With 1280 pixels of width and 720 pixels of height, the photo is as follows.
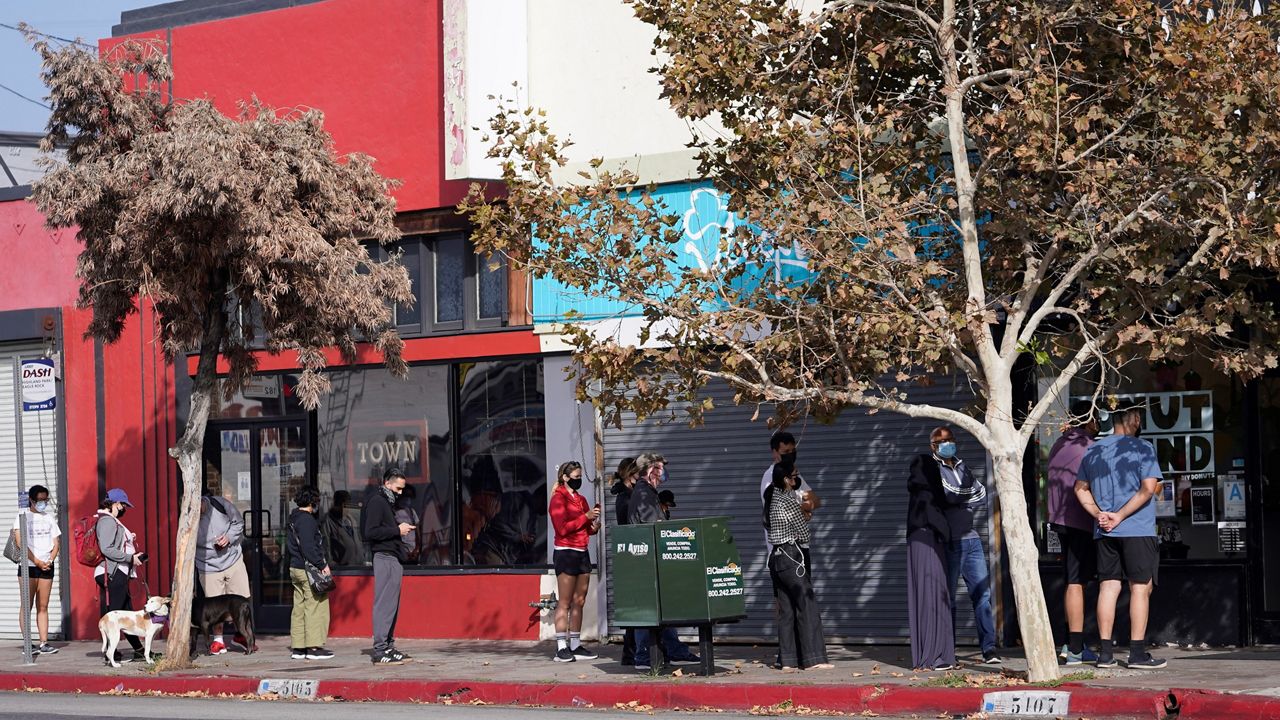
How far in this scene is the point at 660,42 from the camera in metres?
12.3

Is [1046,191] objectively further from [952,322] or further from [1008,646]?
[1008,646]

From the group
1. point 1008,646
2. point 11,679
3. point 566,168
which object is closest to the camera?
point 1008,646

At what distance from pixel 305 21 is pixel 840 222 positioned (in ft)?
32.4

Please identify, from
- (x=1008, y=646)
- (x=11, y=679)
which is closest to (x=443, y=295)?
(x=11, y=679)

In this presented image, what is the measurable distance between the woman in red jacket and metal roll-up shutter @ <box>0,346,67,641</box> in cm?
870

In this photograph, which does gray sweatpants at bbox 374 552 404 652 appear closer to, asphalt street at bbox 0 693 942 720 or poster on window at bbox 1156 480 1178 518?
asphalt street at bbox 0 693 942 720

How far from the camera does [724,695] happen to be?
11.8 meters

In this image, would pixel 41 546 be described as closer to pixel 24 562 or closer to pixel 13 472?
pixel 24 562

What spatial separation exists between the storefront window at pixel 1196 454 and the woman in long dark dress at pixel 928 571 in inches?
90.9


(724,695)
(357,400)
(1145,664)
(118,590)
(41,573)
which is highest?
(357,400)

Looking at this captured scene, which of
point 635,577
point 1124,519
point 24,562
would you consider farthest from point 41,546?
point 1124,519

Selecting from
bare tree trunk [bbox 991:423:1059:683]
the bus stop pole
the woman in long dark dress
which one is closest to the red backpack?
the bus stop pole

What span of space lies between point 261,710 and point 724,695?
12.0ft

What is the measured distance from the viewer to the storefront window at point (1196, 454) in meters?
13.9
